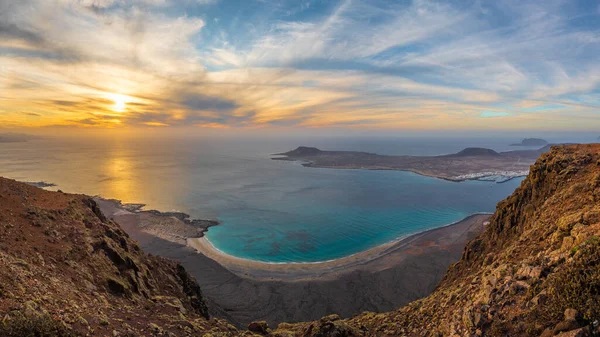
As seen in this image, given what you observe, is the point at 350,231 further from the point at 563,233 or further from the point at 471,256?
Result: the point at 563,233

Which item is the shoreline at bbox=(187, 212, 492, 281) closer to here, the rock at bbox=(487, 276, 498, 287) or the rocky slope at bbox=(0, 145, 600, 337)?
the rocky slope at bbox=(0, 145, 600, 337)

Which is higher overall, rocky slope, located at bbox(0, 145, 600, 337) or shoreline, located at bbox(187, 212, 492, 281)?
rocky slope, located at bbox(0, 145, 600, 337)

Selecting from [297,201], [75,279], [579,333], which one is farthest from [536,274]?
[297,201]

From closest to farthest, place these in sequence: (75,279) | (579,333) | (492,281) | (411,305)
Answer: (579,333) → (492,281) → (75,279) → (411,305)

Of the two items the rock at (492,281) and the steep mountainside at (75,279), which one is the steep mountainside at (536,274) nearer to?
the rock at (492,281)

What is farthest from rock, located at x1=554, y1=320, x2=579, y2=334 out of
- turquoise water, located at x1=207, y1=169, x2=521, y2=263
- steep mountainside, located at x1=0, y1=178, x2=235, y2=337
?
turquoise water, located at x1=207, y1=169, x2=521, y2=263

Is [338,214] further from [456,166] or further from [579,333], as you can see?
[456,166]
